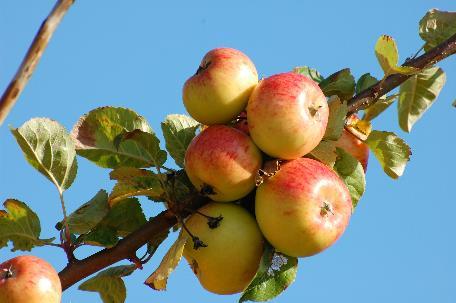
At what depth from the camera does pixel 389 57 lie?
5.41ft

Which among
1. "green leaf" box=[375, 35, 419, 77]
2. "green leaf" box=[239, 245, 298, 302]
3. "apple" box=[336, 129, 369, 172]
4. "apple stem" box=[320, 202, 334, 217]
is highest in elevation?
"green leaf" box=[375, 35, 419, 77]

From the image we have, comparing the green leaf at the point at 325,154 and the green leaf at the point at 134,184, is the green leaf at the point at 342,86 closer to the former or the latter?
the green leaf at the point at 325,154

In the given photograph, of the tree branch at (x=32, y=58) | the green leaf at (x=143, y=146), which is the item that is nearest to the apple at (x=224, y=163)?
the green leaf at (x=143, y=146)

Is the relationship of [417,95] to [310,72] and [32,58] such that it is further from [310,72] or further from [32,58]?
[32,58]

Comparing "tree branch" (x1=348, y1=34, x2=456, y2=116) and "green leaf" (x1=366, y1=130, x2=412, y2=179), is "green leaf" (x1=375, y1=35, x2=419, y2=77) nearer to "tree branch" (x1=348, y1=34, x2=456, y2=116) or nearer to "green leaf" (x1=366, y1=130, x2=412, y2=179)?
"tree branch" (x1=348, y1=34, x2=456, y2=116)

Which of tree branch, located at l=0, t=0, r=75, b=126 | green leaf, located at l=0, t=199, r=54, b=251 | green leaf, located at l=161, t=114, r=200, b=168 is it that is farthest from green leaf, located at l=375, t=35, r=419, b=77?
tree branch, located at l=0, t=0, r=75, b=126

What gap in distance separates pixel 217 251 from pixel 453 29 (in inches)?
33.0

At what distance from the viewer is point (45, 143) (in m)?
1.62

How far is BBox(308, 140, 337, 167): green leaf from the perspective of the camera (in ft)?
5.37

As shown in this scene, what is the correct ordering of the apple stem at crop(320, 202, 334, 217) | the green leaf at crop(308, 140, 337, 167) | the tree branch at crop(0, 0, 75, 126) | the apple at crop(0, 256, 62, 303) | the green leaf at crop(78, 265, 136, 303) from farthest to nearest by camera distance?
1. the green leaf at crop(78, 265, 136, 303)
2. the green leaf at crop(308, 140, 337, 167)
3. the apple stem at crop(320, 202, 334, 217)
4. the apple at crop(0, 256, 62, 303)
5. the tree branch at crop(0, 0, 75, 126)

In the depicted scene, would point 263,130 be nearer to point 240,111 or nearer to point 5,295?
point 240,111

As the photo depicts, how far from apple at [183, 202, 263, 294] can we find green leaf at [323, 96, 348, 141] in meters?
0.25

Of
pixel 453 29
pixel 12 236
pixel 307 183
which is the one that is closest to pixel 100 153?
pixel 12 236

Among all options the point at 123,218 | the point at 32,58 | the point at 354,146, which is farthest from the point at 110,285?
the point at 32,58
